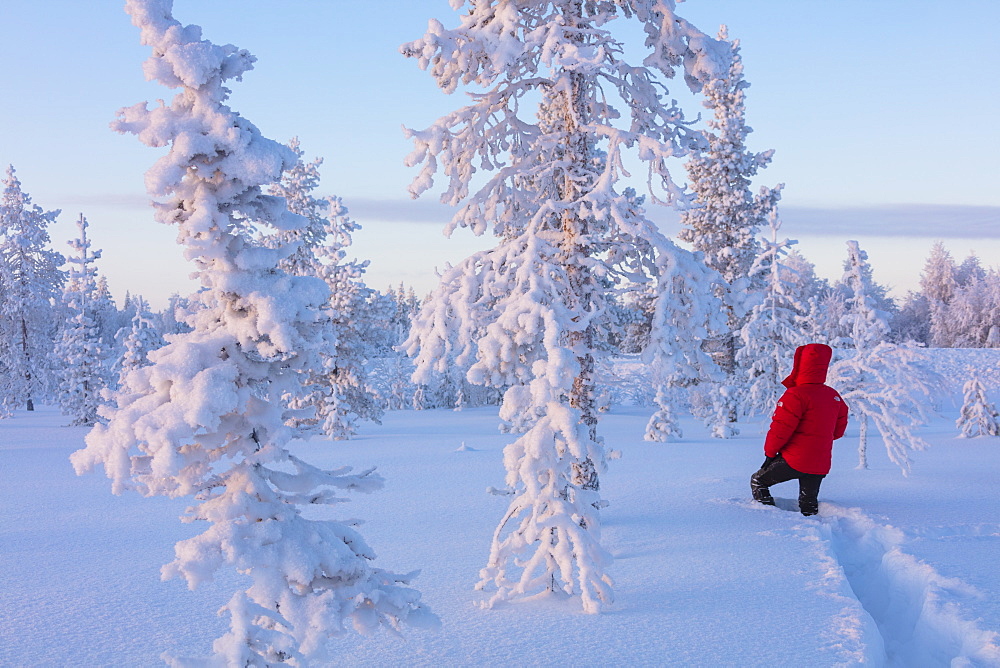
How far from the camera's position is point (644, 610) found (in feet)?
16.5

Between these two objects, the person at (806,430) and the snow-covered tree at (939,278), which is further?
the snow-covered tree at (939,278)

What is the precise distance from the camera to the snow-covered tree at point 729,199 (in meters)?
21.0

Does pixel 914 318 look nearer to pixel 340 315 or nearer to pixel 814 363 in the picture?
pixel 340 315

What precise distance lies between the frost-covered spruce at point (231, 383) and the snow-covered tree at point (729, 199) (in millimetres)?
19190

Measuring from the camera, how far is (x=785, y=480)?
27.7 ft

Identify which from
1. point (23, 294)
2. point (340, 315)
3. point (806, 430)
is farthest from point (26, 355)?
point (806, 430)

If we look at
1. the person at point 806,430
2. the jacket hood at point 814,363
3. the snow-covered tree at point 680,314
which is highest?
the snow-covered tree at point 680,314

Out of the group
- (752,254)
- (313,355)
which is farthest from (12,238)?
(313,355)

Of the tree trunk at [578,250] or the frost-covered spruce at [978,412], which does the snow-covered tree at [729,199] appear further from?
the tree trunk at [578,250]

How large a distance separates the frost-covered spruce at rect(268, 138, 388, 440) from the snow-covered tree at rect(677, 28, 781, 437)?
10872 millimetres

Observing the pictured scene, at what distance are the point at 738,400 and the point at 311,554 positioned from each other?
19.2m

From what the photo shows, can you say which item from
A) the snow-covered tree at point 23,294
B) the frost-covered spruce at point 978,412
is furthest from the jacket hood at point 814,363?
the snow-covered tree at point 23,294

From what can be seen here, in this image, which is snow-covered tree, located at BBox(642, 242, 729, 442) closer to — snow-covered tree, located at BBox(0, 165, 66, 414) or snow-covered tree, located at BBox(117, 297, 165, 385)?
snow-covered tree, located at BBox(117, 297, 165, 385)

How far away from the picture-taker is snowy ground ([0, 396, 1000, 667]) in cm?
434
